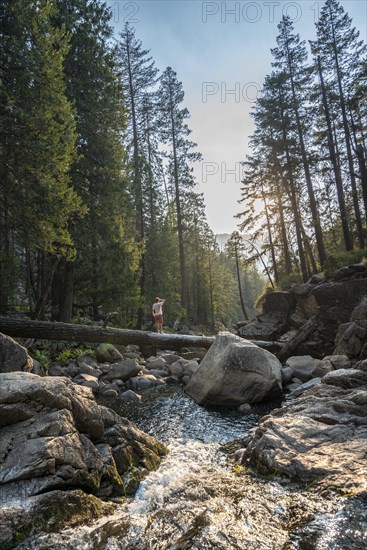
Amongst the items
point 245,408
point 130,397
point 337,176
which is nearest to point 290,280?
point 337,176

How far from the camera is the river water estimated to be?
322 centimetres

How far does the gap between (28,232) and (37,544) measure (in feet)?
32.6

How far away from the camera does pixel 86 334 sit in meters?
12.2

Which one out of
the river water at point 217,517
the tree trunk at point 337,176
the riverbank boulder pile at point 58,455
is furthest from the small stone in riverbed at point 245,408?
the tree trunk at point 337,176

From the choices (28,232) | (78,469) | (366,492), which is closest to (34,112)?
(28,232)

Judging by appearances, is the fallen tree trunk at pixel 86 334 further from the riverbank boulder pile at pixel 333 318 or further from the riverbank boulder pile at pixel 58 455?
the riverbank boulder pile at pixel 58 455

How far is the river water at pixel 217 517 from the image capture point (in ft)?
10.6

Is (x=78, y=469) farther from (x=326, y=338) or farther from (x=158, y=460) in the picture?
(x=326, y=338)

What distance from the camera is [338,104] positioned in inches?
951

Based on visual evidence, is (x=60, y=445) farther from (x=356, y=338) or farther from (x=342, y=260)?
(x=342, y=260)

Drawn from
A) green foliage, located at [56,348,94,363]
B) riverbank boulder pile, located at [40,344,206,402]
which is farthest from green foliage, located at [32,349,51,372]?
green foliage, located at [56,348,94,363]

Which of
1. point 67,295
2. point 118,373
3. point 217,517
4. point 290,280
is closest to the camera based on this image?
point 217,517

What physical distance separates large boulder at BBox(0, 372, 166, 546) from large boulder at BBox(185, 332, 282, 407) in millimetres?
3837

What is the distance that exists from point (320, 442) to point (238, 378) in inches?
166
